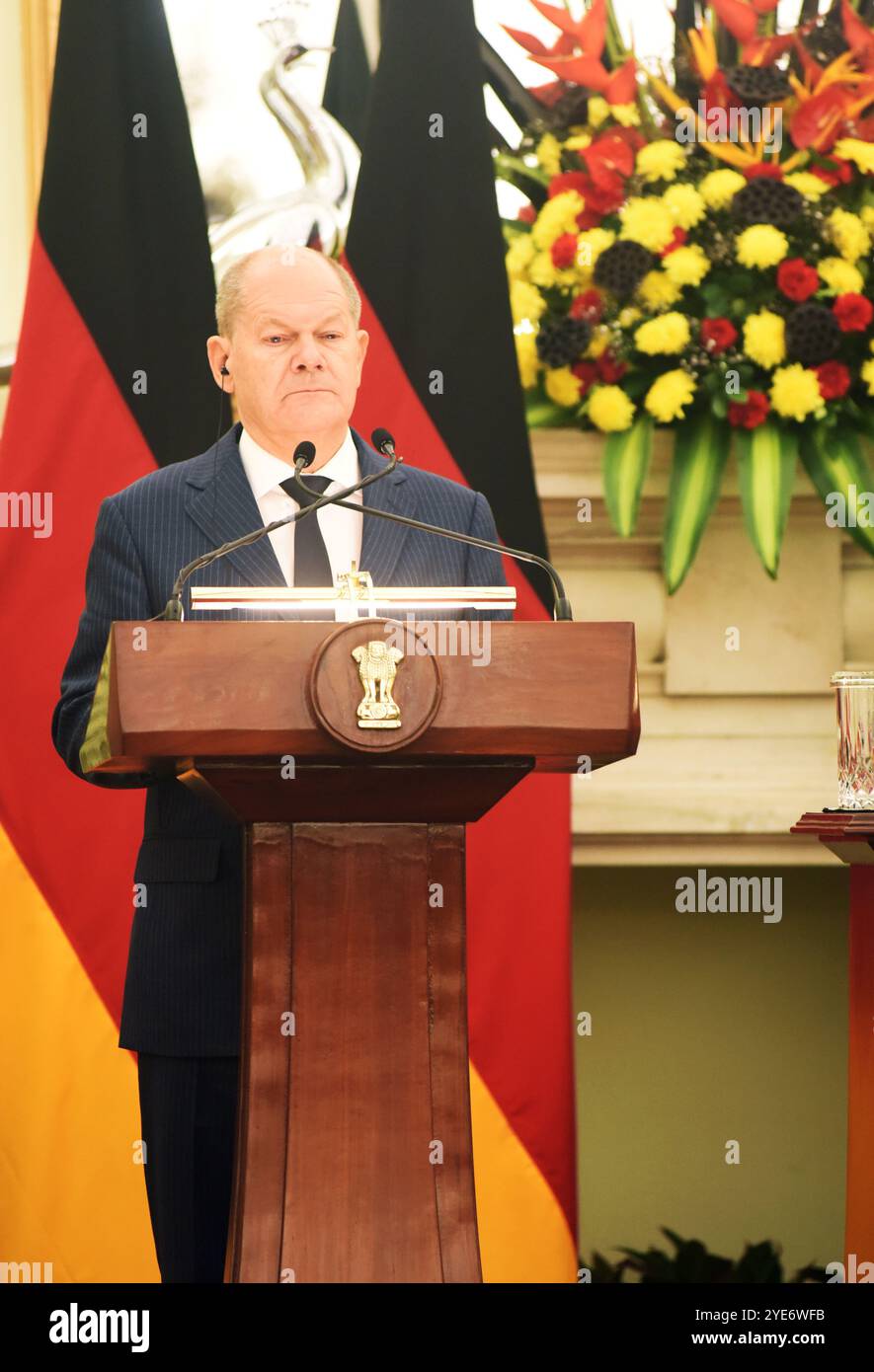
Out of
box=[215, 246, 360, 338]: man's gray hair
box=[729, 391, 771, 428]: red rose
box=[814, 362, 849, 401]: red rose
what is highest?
box=[814, 362, 849, 401]: red rose

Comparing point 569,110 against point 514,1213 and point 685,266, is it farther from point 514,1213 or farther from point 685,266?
point 514,1213

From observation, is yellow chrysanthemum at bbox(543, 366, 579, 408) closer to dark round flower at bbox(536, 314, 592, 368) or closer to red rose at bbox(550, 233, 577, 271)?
dark round flower at bbox(536, 314, 592, 368)

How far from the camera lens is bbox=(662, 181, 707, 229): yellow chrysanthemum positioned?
3137mm

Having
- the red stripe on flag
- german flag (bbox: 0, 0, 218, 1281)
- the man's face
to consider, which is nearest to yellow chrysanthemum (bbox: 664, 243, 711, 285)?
german flag (bbox: 0, 0, 218, 1281)

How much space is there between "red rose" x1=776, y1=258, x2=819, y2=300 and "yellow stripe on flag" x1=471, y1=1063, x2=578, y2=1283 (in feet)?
5.22

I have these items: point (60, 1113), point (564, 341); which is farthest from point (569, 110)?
point (60, 1113)

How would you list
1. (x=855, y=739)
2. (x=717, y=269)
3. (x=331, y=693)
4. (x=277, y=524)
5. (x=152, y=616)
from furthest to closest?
1. (x=717, y=269)
2. (x=855, y=739)
3. (x=152, y=616)
4. (x=277, y=524)
5. (x=331, y=693)

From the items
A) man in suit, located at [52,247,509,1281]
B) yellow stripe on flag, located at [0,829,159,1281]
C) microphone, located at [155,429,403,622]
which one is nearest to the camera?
microphone, located at [155,429,403,622]

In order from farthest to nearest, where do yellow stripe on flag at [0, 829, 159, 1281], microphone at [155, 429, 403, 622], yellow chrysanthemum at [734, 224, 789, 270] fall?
yellow chrysanthemum at [734, 224, 789, 270] → yellow stripe on flag at [0, 829, 159, 1281] → microphone at [155, 429, 403, 622]

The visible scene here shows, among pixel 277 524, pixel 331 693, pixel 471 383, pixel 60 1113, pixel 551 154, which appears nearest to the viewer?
pixel 331 693

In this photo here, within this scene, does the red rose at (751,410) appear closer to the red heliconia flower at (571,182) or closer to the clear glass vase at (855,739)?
the red heliconia flower at (571,182)

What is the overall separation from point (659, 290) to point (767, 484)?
1.39ft

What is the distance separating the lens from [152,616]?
6.71ft

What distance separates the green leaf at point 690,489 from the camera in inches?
125
